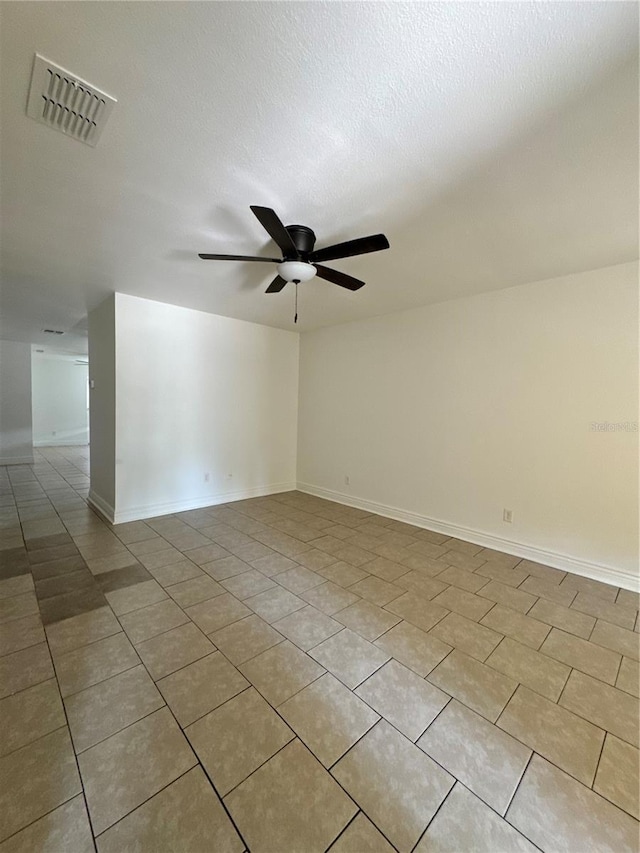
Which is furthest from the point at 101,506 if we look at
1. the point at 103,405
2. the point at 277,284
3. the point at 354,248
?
the point at 354,248

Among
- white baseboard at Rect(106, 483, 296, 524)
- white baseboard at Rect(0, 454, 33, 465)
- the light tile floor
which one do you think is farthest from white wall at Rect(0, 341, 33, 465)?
the light tile floor

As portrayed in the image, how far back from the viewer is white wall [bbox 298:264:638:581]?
8.79 feet

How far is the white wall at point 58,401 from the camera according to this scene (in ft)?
28.1

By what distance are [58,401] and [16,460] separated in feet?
8.44

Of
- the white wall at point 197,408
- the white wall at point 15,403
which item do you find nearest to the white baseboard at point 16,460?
the white wall at point 15,403

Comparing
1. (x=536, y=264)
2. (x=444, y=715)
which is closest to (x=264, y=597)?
(x=444, y=715)

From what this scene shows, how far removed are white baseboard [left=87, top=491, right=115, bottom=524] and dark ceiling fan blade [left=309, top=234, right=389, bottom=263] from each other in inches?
138

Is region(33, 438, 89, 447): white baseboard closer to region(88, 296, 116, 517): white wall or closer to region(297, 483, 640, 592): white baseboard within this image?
region(88, 296, 116, 517): white wall

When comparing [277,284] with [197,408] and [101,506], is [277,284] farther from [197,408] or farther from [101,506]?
[101,506]

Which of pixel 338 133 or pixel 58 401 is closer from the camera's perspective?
pixel 338 133

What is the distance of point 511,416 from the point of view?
10.5ft

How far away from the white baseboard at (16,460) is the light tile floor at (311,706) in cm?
537

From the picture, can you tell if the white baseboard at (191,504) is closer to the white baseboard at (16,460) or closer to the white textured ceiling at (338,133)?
the white textured ceiling at (338,133)

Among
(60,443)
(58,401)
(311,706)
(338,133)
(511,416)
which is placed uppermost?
(338,133)
